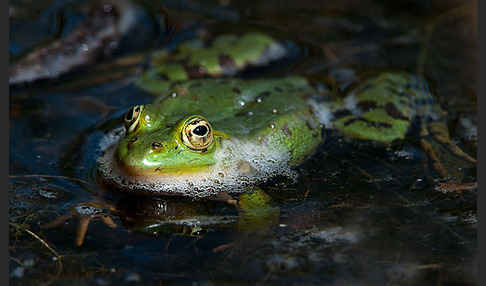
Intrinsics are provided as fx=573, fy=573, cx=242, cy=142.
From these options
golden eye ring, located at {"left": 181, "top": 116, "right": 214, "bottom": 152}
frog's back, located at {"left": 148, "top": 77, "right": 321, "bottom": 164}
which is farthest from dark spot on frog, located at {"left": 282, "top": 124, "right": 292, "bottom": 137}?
golden eye ring, located at {"left": 181, "top": 116, "right": 214, "bottom": 152}

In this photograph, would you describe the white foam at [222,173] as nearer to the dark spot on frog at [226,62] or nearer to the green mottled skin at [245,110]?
the green mottled skin at [245,110]

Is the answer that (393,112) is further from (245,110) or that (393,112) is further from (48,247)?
(48,247)

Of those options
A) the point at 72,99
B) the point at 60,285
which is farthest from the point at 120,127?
the point at 60,285

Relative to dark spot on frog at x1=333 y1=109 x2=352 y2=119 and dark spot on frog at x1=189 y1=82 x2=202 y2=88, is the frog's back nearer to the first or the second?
dark spot on frog at x1=189 y1=82 x2=202 y2=88

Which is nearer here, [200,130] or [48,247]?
[48,247]

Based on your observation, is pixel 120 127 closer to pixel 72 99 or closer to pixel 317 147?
pixel 72 99

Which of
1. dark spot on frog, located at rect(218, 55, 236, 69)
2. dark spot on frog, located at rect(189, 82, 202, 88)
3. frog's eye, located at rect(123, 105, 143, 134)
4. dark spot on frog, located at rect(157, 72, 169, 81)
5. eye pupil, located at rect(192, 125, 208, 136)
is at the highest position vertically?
dark spot on frog, located at rect(218, 55, 236, 69)

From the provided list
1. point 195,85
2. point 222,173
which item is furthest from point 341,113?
point 222,173
